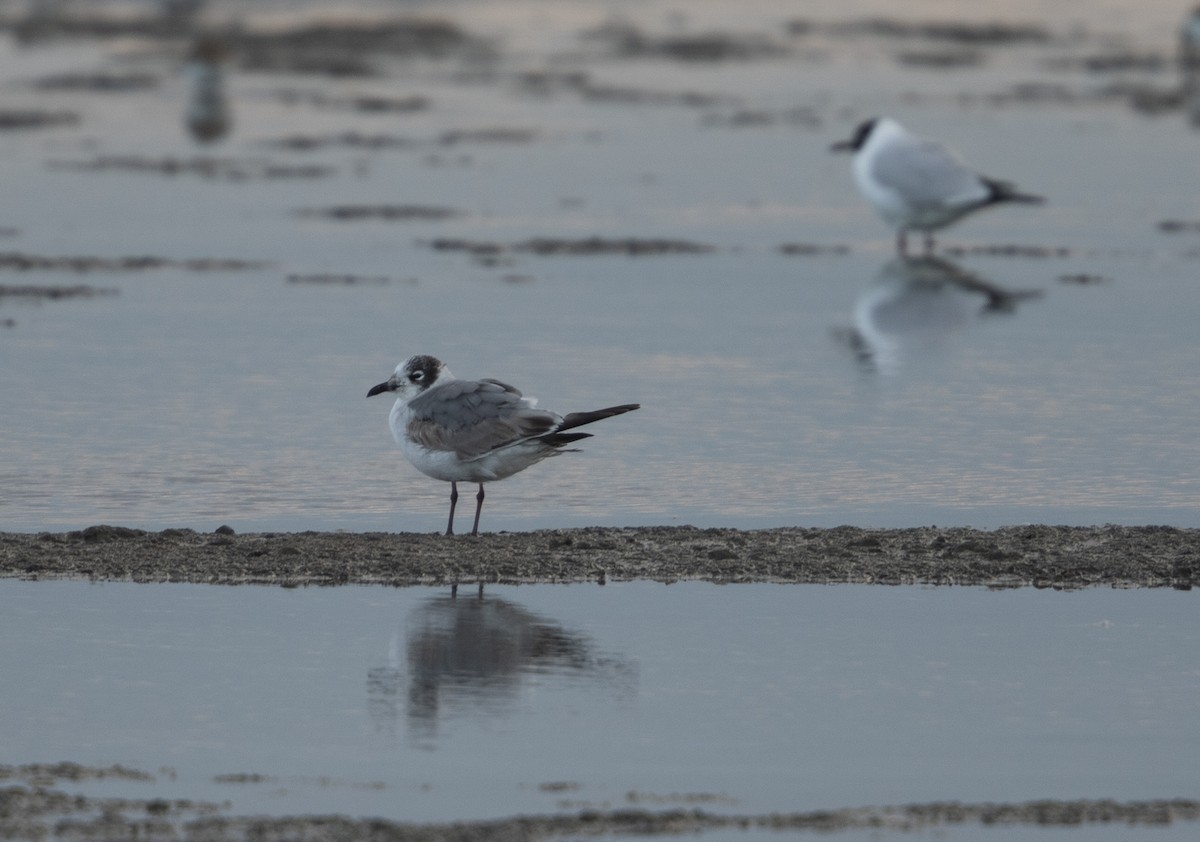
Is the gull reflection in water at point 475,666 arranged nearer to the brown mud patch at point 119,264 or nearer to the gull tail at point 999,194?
the brown mud patch at point 119,264

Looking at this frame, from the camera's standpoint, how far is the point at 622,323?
13953 mm

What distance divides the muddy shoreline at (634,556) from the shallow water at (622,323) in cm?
46

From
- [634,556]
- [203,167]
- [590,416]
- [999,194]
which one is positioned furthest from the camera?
[203,167]

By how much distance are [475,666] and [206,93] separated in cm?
2356

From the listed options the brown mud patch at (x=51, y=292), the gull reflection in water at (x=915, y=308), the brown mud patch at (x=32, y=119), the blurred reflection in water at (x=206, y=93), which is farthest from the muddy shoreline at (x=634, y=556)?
the brown mud patch at (x=32, y=119)

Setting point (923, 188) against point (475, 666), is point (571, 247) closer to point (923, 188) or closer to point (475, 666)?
point (923, 188)

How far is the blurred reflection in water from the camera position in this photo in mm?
25234

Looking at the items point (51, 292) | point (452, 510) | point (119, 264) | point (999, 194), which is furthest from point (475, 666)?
point (999, 194)

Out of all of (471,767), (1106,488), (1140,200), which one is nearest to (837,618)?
(471,767)

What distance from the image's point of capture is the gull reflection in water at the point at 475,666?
634cm

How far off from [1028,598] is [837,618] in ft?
2.68

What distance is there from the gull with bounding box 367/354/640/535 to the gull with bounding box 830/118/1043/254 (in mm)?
9372

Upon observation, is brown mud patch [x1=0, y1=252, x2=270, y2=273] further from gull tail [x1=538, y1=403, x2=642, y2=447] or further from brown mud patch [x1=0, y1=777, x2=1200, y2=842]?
brown mud patch [x1=0, y1=777, x2=1200, y2=842]

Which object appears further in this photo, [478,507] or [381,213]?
[381,213]
